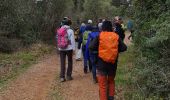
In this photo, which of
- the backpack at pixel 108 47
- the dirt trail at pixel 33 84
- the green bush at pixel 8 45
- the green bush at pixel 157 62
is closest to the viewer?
the green bush at pixel 157 62

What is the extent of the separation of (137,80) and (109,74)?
1086 millimetres

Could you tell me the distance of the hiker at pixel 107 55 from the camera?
9.90m

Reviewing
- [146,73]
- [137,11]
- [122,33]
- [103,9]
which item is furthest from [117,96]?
[103,9]

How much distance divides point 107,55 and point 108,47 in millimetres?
186

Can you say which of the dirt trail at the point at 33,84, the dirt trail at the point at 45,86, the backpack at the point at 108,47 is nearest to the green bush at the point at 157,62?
the backpack at the point at 108,47

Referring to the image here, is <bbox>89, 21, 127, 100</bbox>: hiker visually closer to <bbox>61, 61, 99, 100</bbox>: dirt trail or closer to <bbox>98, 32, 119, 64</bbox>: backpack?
<bbox>98, 32, 119, 64</bbox>: backpack

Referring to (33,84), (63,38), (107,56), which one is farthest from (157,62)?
(33,84)

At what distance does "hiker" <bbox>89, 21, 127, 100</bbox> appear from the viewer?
9898 millimetres

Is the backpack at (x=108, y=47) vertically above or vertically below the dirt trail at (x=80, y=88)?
above

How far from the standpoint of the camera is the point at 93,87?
44.5 feet

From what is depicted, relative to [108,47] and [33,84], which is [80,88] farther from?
[108,47]

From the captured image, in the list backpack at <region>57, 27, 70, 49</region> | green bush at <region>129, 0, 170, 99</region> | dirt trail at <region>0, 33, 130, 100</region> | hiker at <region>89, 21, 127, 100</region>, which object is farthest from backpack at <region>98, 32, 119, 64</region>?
backpack at <region>57, 27, 70, 49</region>

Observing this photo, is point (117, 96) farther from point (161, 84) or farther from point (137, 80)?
point (161, 84)

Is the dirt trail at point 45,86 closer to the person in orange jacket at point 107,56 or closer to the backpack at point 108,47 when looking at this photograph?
the person in orange jacket at point 107,56
